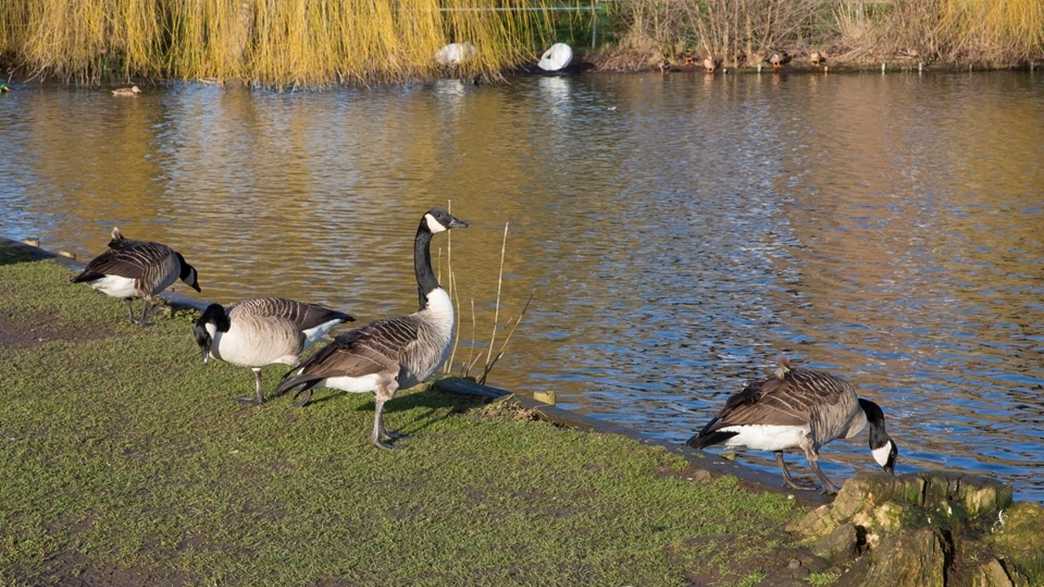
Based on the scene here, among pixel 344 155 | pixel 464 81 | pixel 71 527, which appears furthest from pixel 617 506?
pixel 464 81

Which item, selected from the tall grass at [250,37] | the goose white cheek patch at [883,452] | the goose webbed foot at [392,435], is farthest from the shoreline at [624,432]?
the tall grass at [250,37]

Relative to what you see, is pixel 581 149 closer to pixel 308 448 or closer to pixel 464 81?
pixel 464 81

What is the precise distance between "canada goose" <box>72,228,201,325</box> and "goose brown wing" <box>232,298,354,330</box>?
7.06ft

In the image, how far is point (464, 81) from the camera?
119ft

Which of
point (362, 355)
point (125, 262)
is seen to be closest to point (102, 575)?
point (362, 355)

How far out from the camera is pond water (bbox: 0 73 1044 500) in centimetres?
1204

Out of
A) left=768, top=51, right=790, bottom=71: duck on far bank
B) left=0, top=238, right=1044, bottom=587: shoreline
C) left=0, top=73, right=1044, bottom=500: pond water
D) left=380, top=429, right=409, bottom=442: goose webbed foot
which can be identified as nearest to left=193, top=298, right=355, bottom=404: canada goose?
left=0, top=238, right=1044, bottom=587: shoreline

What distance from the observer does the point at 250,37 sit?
111 ft

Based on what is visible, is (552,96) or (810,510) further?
(552,96)

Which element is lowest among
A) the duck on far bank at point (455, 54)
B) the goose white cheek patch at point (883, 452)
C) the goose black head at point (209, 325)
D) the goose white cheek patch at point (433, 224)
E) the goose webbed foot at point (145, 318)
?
the goose white cheek patch at point (883, 452)

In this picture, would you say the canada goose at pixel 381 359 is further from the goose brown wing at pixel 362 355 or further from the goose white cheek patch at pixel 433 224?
the goose white cheek patch at pixel 433 224

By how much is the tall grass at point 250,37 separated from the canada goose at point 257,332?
79.3 feet

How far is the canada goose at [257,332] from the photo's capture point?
30.2 feet

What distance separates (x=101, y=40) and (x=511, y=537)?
30275 mm
